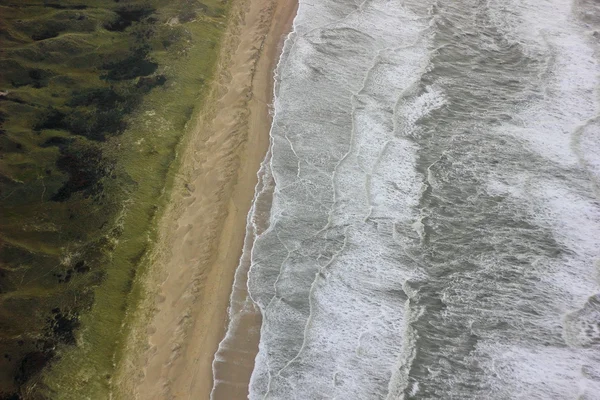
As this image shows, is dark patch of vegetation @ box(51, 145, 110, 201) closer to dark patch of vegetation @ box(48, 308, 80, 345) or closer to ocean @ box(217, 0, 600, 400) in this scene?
dark patch of vegetation @ box(48, 308, 80, 345)

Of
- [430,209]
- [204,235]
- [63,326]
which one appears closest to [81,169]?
[204,235]

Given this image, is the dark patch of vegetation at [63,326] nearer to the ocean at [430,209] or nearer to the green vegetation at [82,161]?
the green vegetation at [82,161]

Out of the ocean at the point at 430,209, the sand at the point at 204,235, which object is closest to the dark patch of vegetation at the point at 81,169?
the sand at the point at 204,235

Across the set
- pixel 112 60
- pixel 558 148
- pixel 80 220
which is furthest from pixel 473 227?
pixel 112 60

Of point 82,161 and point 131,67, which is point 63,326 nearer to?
point 82,161

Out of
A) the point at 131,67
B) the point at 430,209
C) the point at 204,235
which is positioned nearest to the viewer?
the point at 204,235

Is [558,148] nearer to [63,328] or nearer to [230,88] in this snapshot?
[230,88]
